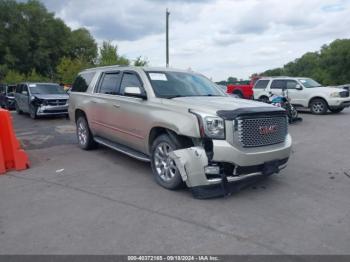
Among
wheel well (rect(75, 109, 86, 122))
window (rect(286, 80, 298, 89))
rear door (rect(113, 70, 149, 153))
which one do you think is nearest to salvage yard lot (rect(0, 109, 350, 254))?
rear door (rect(113, 70, 149, 153))

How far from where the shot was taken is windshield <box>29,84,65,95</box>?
51.7 feet

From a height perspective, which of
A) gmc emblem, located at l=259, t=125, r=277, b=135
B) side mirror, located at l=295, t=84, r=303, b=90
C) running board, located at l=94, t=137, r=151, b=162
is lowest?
running board, located at l=94, t=137, r=151, b=162

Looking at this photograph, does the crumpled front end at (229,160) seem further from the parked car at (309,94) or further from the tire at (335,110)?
the tire at (335,110)

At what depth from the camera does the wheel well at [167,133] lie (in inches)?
193

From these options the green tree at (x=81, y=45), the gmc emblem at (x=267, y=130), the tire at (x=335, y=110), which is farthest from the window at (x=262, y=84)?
the green tree at (x=81, y=45)

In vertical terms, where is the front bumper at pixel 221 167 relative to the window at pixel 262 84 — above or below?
below

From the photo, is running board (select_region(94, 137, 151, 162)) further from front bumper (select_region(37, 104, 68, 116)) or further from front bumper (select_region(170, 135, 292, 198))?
front bumper (select_region(37, 104, 68, 116))

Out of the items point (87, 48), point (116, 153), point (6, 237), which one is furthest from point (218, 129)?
point (87, 48)

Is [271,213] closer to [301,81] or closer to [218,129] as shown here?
[218,129]

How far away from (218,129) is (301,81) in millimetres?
13230

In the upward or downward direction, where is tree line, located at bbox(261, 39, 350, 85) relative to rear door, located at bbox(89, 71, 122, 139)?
upward

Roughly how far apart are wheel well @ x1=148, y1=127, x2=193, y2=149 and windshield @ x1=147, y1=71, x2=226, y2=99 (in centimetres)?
60

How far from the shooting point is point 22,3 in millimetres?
49625

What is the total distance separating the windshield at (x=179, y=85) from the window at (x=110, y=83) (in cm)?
99
